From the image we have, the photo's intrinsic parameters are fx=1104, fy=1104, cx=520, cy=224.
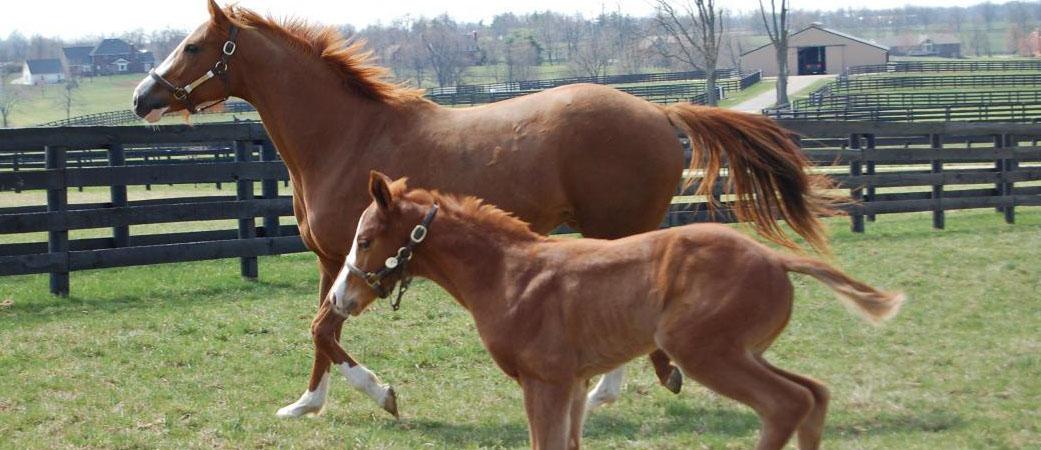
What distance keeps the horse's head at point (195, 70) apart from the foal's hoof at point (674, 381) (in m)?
3.06

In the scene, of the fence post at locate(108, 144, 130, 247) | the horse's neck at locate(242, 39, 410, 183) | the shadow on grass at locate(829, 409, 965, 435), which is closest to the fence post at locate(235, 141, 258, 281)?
the fence post at locate(108, 144, 130, 247)

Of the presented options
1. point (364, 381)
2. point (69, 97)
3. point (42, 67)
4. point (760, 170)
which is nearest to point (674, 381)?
point (760, 170)

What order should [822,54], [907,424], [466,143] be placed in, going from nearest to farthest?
1. [907,424]
2. [466,143]
3. [822,54]

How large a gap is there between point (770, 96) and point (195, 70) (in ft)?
185

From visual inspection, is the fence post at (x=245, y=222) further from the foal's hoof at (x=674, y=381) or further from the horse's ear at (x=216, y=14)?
the foal's hoof at (x=674, y=381)

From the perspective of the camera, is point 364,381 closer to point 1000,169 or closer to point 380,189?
point 380,189

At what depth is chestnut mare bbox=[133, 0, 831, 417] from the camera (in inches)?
243

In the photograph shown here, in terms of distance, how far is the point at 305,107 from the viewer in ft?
21.3

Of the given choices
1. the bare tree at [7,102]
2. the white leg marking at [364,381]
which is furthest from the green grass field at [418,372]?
the bare tree at [7,102]

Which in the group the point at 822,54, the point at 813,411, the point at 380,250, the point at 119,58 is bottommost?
the point at 813,411

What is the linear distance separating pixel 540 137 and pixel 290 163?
1.55 meters

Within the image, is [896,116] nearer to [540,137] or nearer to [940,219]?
[940,219]

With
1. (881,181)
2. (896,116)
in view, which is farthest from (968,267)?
(896,116)

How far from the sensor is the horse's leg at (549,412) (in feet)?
14.0
